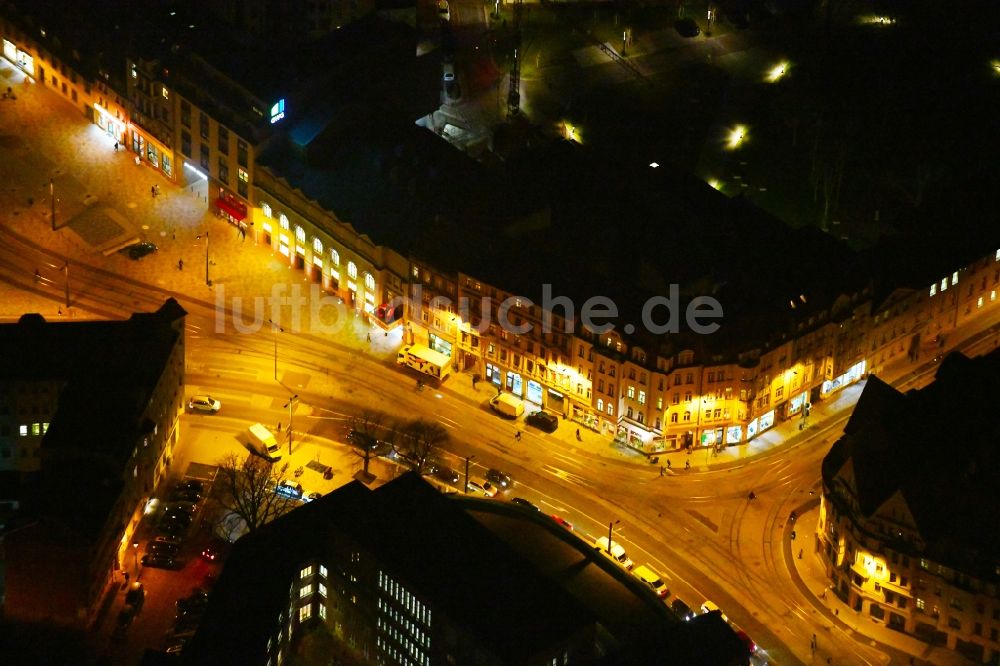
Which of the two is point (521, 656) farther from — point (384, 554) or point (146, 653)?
point (146, 653)

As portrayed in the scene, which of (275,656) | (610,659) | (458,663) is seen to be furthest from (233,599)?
(610,659)

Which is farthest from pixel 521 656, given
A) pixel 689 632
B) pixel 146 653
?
pixel 146 653

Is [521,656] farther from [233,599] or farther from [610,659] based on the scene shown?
[233,599]

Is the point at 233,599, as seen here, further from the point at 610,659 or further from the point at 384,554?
the point at 610,659

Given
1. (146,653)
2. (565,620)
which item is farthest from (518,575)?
(146,653)

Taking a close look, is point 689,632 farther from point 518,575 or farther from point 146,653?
point 146,653

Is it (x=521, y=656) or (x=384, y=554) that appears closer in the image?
(x=521, y=656)
